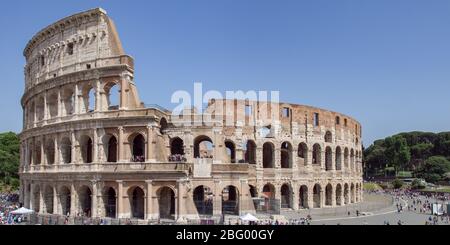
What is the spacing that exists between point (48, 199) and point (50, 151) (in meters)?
4.05

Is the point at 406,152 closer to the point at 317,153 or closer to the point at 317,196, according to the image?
the point at 317,153

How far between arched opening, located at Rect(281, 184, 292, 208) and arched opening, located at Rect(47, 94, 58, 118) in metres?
22.0

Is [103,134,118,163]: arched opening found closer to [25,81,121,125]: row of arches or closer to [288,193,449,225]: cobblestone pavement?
[25,81,121,125]: row of arches

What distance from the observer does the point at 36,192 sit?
115 ft

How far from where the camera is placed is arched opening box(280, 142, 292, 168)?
129 feet

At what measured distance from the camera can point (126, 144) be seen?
94.5 ft

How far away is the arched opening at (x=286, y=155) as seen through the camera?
39312mm

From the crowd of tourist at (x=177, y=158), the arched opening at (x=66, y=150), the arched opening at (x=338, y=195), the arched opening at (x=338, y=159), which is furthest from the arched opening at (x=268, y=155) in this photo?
the arched opening at (x=66, y=150)

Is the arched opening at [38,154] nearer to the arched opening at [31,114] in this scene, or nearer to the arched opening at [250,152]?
the arched opening at [31,114]

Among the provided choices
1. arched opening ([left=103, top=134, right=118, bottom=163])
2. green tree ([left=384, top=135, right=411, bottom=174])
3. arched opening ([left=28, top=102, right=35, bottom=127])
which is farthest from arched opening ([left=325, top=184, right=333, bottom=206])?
green tree ([left=384, top=135, right=411, bottom=174])

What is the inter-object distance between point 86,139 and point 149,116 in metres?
6.69

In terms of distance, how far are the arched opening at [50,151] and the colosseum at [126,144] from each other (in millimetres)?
115

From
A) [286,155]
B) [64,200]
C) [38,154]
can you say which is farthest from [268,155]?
[38,154]
